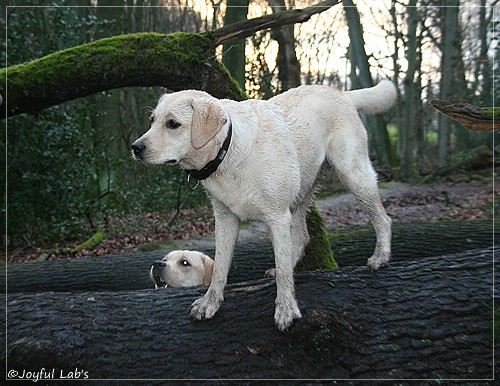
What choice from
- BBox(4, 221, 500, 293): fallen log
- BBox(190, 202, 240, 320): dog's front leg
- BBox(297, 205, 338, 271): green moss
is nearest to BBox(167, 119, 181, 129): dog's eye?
BBox(190, 202, 240, 320): dog's front leg

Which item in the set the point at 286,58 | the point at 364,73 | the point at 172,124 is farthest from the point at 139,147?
the point at 364,73

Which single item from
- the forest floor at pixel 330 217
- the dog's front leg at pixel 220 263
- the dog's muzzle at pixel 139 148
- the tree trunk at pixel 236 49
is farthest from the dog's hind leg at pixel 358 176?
the tree trunk at pixel 236 49

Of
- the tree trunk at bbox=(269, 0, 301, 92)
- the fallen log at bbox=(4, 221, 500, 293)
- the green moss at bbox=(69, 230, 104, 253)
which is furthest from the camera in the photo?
the tree trunk at bbox=(269, 0, 301, 92)

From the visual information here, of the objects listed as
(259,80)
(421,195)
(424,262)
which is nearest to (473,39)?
(421,195)

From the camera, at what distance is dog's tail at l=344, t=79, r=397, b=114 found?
4.47 m

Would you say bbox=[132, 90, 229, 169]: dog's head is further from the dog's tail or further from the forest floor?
the forest floor

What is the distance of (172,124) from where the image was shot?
3.37 m

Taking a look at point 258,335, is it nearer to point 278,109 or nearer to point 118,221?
point 278,109

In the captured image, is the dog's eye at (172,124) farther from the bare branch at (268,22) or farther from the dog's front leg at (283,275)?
the bare branch at (268,22)

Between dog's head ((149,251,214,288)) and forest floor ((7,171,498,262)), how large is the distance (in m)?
2.62

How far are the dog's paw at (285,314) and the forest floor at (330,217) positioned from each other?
4.58 metres

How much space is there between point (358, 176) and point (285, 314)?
1343 millimetres

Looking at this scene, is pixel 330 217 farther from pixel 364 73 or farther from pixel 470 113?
pixel 470 113

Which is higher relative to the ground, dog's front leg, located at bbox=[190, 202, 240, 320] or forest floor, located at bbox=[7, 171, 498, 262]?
dog's front leg, located at bbox=[190, 202, 240, 320]
